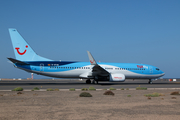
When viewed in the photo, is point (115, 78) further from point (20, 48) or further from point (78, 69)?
point (20, 48)

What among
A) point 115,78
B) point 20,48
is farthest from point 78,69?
point 20,48

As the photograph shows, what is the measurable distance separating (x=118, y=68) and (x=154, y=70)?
774cm

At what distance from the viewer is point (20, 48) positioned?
3064 cm

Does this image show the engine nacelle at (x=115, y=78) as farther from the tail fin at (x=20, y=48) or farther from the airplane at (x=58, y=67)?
the tail fin at (x=20, y=48)

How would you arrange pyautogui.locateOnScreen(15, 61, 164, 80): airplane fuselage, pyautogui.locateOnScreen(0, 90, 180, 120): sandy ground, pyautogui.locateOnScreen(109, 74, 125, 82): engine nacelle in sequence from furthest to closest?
pyautogui.locateOnScreen(15, 61, 164, 80): airplane fuselage, pyautogui.locateOnScreen(109, 74, 125, 82): engine nacelle, pyautogui.locateOnScreen(0, 90, 180, 120): sandy ground

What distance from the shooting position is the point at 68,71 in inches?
1235

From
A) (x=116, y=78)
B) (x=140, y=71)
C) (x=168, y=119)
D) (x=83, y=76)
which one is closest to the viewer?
(x=168, y=119)

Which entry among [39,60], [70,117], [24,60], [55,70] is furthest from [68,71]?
[70,117]

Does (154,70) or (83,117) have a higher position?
(154,70)

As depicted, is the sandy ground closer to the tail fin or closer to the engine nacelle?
the engine nacelle

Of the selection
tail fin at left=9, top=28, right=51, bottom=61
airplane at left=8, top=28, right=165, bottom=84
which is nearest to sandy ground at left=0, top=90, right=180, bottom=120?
airplane at left=8, top=28, right=165, bottom=84

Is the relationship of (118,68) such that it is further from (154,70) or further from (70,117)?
(70,117)

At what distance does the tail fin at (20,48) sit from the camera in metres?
30.3

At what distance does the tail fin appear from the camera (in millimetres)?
30328
